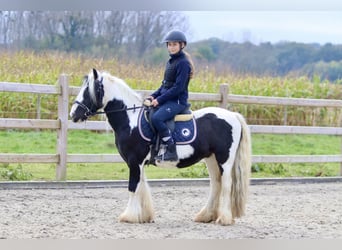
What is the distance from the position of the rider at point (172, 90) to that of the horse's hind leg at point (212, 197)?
0.50 meters

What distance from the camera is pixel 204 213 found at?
593 centimetres

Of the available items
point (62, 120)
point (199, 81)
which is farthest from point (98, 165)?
point (199, 81)

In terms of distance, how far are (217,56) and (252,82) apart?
4274mm

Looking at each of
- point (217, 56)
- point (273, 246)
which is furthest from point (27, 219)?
point (217, 56)

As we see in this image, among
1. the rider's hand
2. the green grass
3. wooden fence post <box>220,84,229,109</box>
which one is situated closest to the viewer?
the rider's hand

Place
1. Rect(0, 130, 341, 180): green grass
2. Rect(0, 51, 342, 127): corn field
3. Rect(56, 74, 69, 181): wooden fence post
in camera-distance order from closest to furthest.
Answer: Rect(56, 74, 69, 181): wooden fence post
Rect(0, 130, 341, 180): green grass
Rect(0, 51, 342, 127): corn field

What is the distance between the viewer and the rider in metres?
5.62

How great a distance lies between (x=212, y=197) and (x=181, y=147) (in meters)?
0.62

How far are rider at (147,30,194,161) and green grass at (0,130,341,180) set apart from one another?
3.11 meters

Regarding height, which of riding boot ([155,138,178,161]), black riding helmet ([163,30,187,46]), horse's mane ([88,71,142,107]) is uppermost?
black riding helmet ([163,30,187,46])

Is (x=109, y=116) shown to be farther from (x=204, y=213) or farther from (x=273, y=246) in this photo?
(x=273, y=246)

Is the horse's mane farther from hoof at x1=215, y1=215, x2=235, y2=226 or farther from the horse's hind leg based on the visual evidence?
hoof at x1=215, y1=215, x2=235, y2=226

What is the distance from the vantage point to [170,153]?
5.71m

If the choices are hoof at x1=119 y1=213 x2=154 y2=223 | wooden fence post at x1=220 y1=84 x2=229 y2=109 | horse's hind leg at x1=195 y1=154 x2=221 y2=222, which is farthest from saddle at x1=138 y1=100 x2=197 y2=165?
wooden fence post at x1=220 y1=84 x2=229 y2=109
